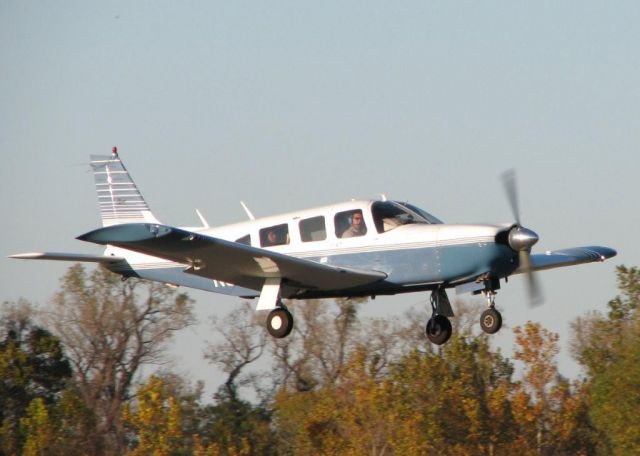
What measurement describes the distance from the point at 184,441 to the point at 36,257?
3603 cm

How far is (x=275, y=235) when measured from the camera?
70.0ft

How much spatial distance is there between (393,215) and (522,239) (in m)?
2.21

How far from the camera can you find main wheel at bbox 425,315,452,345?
2116cm

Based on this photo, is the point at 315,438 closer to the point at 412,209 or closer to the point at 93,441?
the point at 93,441

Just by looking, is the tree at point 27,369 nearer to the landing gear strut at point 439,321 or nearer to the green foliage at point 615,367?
the green foliage at point 615,367

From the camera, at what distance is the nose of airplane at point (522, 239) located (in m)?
19.5

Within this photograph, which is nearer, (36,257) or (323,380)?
(36,257)

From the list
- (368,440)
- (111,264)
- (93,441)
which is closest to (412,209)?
(111,264)

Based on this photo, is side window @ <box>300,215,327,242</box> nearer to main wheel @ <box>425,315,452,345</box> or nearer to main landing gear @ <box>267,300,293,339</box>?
main landing gear @ <box>267,300,293,339</box>

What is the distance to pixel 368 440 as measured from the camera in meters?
44.6

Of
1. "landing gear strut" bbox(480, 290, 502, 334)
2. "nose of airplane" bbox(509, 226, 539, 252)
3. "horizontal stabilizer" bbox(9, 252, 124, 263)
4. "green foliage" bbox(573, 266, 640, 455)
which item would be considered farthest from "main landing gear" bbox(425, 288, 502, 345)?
"green foliage" bbox(573, 266, 640, 455)

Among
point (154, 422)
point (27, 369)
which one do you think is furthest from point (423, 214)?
point (27, 369)

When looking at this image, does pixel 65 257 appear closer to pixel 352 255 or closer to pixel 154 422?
pixel 352 255

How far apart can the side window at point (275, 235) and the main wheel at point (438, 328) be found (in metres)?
2.76
